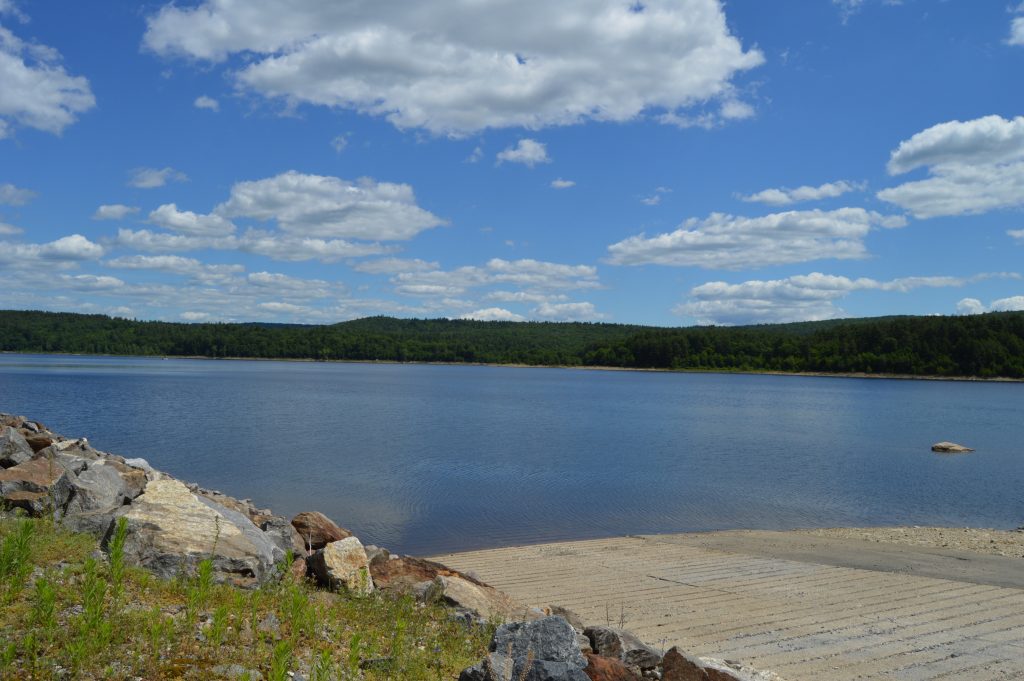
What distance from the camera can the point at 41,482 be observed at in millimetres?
11078

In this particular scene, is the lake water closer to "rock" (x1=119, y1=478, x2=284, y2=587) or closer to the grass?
"rock" (x1=119, y1=478, x2=284, y2=587)

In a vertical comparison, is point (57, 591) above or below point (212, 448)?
above

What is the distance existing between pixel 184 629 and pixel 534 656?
2722mm

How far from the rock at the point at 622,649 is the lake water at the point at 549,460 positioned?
36.3ft

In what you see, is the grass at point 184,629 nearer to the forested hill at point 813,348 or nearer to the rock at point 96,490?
the rock at point 96,490

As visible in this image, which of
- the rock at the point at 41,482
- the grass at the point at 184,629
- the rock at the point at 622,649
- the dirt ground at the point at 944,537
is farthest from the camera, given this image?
the dirt ground at the point at 944,537

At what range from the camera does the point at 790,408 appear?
71.9m

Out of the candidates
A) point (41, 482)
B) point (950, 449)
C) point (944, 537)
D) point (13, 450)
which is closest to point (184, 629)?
point (41, 482)

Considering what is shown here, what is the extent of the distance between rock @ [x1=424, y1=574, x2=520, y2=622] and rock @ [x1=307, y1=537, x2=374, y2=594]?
30.5 inches

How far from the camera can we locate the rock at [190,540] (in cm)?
789

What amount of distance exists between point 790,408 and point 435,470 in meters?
49.8

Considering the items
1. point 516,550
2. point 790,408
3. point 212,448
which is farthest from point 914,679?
point 790,408

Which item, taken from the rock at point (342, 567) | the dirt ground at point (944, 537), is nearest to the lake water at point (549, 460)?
the dirt ground at point (944, 537)

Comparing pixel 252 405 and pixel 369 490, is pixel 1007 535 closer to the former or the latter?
pixel 369 490
